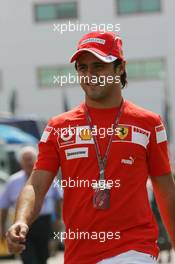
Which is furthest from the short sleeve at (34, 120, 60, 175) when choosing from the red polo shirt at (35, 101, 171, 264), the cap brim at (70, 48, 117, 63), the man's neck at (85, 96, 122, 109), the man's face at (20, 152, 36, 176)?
the man's face at (20, 152, 36, 176)

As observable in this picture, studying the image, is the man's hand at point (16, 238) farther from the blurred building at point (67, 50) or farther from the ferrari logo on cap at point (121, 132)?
the blurred building at point (67, 50)

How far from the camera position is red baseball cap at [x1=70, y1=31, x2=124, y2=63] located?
507 cm

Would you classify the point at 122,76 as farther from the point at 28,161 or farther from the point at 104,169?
the point at 28,161

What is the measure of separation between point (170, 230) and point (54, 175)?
2.26ft

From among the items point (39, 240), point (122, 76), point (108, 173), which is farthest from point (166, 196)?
point (39, 240)

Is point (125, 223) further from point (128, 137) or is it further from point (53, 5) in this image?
point (53, 5)

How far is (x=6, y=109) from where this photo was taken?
141ft

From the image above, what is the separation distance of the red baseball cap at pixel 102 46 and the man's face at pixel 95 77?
0.03 m

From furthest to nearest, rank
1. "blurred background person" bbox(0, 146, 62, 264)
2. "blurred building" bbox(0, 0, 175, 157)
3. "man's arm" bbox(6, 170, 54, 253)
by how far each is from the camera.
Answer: "blurred building" bbox(0, 0, 175, 157), "blurred background person" bbox(0, 146, 62, 264), "man's arm" bbox(6, 170, 54, 253)

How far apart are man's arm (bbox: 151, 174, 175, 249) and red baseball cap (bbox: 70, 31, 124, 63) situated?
A: 679 mm

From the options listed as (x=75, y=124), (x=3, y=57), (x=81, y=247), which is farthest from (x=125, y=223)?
(x=3, y=57)

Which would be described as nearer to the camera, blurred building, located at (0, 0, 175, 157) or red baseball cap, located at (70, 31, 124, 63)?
red baseball cap, located at (70, 31, 124, 63)

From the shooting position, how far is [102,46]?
5.11 metres

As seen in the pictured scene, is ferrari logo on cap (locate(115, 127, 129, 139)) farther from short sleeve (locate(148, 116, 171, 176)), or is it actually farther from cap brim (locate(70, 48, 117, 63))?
cap brim (locate(70, 48, 117, 63))
